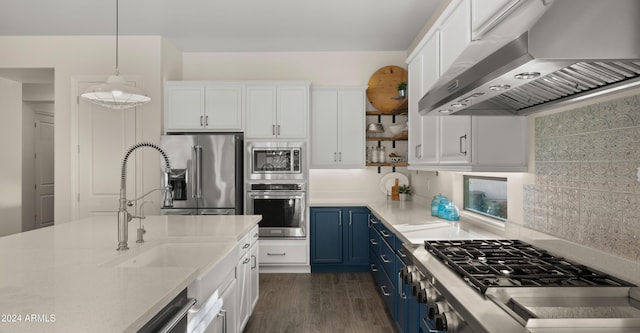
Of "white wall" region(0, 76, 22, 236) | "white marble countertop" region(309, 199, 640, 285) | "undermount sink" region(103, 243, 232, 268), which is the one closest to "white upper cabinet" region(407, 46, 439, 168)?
"white marble countertop" region(309, 199, 640, 285)

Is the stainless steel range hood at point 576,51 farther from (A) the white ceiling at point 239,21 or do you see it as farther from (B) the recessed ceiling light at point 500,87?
(A) the white ceiling at point 239,21

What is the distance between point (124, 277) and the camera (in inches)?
52.8

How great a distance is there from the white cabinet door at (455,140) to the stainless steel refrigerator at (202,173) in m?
2.43

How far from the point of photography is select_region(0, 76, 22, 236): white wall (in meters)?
5.07

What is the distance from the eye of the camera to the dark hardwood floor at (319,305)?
2.99 m

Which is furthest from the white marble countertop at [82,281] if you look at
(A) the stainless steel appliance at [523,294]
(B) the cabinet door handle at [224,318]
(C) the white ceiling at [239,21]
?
(C) the white ceiling at [239,21]

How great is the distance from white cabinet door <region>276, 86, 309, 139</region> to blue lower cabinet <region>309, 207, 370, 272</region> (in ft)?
3.18

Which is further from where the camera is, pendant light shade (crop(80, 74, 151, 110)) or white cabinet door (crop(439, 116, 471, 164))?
pendant light shade (crop(80, 74, 151, 110))

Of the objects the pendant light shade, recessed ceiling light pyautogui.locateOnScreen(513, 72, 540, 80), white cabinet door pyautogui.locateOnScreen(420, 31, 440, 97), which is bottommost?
recessed ceiling light pyautogui.locateOnScreen(513, 72, 540, 80)

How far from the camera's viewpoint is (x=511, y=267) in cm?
150

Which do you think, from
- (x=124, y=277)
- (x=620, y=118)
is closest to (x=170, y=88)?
(x=124, y=277)

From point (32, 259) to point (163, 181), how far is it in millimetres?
2651

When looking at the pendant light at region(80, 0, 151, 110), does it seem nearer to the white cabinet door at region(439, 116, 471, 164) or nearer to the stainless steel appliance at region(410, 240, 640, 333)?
the white cabinet door at region(439, 116, 471, 164)

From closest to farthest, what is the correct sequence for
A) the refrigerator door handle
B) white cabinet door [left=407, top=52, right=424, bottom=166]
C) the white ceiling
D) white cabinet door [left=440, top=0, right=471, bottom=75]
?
1. white cabinet door [left=440, top=0, right=471, bottom=75]
2. white cabinet door [left=407, top=52, right=424, bottom=166]
3. the white ceiling
4. the refrigerator door handle
